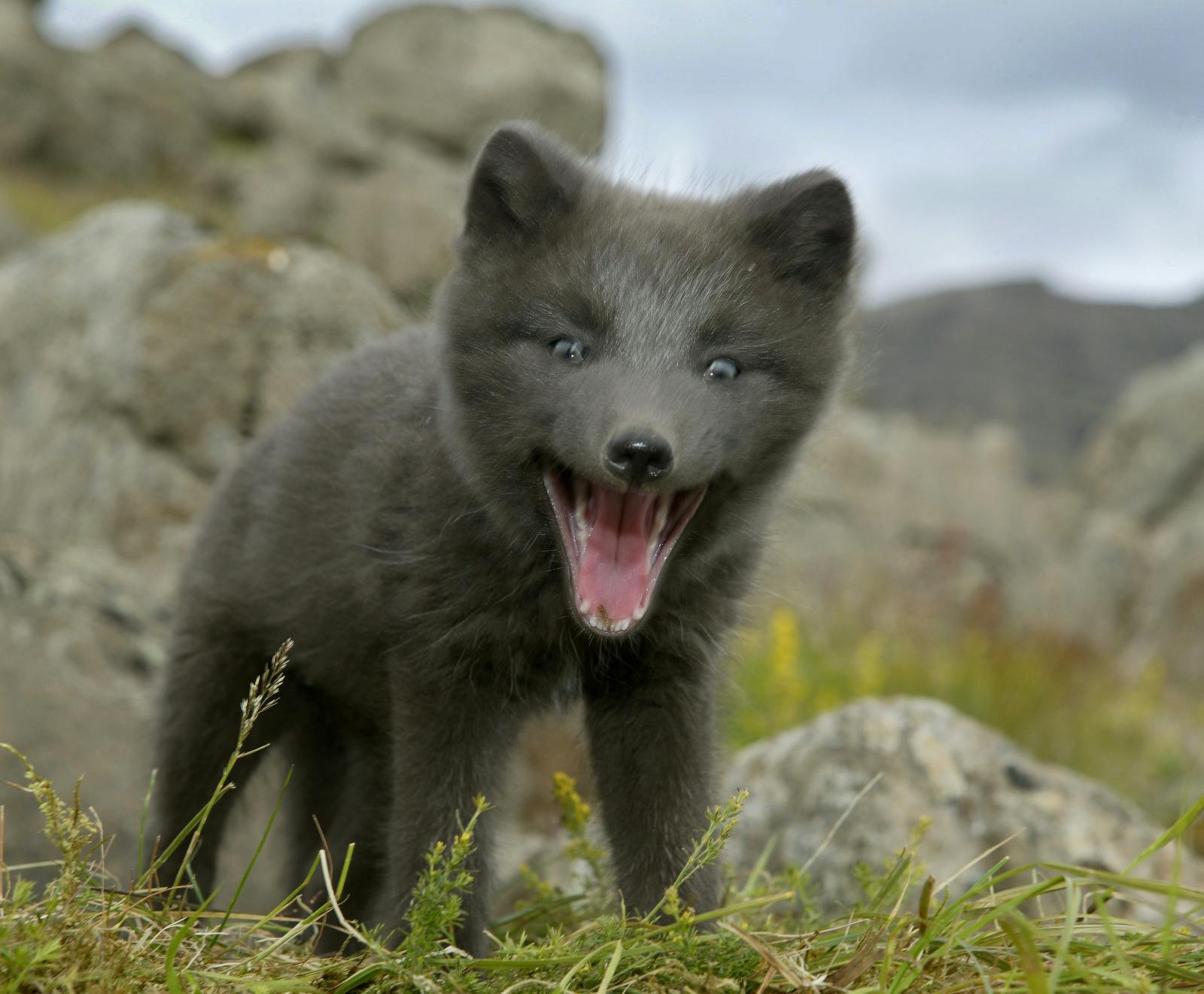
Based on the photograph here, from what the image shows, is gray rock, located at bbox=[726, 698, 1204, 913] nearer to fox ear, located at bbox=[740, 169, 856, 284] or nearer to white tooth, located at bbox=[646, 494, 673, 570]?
white tooth, located at bbox=[646, 494, 673, 570]

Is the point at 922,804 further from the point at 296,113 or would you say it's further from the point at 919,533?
the point at 296,113

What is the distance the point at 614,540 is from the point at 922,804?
2136 millimetres

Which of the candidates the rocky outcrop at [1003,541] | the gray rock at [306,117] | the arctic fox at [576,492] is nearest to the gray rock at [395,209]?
the gray rock at [306,117]

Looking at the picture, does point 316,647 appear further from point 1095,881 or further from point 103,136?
point 103,136

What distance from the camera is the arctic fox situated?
2551mm

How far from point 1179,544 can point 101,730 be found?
12.1 m

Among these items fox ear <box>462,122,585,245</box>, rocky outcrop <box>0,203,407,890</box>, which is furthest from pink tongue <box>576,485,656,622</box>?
rocky outcrop <box>0,203,407,890</box>

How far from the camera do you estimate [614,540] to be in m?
2.54

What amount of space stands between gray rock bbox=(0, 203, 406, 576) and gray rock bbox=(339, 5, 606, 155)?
25646 millimetres

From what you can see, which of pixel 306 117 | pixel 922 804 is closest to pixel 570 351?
pixel 922 804

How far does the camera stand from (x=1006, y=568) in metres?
12.3

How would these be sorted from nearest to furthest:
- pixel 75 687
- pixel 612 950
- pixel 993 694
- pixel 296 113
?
pixel 612 950
pixel 75 687
pixel 993 694
pixel 296 113

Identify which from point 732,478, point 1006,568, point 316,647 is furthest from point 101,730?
point 1006,568

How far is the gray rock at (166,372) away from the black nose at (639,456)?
403 centimetres
